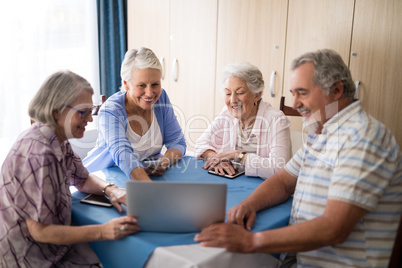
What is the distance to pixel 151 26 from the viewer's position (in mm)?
3797

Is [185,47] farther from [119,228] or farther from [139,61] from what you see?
[119,228]

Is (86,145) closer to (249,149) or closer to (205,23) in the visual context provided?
(249,149)

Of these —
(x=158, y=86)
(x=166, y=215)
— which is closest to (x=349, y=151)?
(x=166, y=215)

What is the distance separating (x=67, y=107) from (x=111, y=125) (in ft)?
1.82

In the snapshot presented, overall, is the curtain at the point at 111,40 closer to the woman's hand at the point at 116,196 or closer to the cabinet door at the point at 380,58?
the cabinet door at the point at 380,58

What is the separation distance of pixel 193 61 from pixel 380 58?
163 cm

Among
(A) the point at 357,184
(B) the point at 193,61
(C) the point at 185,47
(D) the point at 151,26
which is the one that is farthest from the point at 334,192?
(D) the point at 151,26

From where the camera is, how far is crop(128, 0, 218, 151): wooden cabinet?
338cm

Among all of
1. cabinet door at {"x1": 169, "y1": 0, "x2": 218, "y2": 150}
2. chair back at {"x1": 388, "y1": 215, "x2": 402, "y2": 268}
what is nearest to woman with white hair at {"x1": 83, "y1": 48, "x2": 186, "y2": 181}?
chair back at {"x1": 388, "y1": 215, "x2": 402, "y2": 268}

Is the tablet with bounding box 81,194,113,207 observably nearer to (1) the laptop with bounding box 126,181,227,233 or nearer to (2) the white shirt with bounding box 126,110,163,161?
(1) the laptop with bounding box 126,181,227,233

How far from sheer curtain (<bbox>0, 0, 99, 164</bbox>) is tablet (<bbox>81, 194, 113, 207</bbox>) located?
198cm

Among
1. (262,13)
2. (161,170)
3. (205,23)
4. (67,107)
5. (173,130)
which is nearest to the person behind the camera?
(67,107)

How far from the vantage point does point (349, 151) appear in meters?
1.26

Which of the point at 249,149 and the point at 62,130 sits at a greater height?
the point at 62,130
